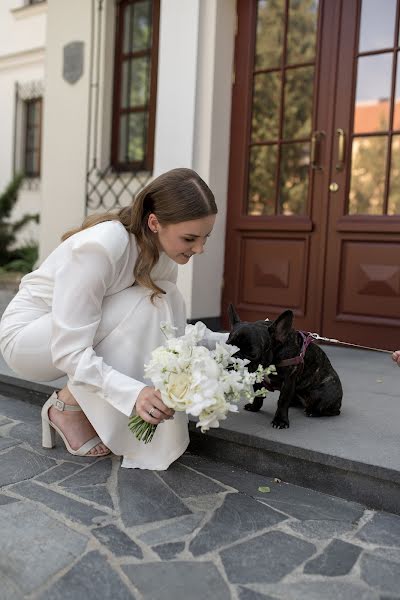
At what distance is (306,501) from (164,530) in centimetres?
65

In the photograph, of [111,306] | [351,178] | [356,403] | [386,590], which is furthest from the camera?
[351,178]

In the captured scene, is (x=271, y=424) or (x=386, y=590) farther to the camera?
(x=271, y=424)

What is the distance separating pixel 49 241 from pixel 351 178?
3271mm

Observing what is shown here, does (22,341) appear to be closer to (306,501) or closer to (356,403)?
(306,501)

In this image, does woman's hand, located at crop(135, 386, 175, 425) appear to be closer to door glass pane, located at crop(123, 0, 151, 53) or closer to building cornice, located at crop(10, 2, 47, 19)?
door glass pane, located at crop(123, 0, 151, 53)

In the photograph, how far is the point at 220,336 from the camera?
2889 mm

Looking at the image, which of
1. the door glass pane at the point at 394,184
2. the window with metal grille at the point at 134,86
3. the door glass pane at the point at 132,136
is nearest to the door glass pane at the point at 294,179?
the door glass pane at the point at 394,184

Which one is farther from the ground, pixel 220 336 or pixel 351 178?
pixel 351 178

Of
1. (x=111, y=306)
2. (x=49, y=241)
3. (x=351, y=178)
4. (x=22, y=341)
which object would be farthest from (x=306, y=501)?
(x=49, y=241)

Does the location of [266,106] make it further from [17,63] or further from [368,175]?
[17,63]

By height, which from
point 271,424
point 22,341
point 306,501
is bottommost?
point 306,501

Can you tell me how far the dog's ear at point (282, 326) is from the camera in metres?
2.69

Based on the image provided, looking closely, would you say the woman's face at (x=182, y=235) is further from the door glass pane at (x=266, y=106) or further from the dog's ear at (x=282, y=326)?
the door glass pane at (x=266, y=106)

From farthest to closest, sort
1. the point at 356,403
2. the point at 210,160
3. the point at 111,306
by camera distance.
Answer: the point at 210,160
the point at 356,403
the point at 111,306
